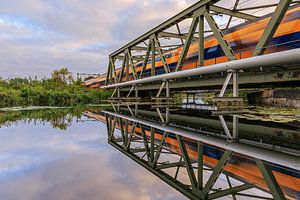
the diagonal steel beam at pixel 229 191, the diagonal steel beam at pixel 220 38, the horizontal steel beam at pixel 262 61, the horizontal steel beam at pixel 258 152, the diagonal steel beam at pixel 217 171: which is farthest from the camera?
the diagonal steel beam at pixel 220 38

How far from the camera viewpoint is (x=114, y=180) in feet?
12.9

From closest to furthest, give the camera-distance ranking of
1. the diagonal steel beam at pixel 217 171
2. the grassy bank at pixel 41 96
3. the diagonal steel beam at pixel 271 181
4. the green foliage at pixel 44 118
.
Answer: the diagonal steel beam at pixel 271 181 < the diagonal steel beam at pixel 217 171 < the green foliage at pixel 44 118 < the grassy bank at pixel 41 96

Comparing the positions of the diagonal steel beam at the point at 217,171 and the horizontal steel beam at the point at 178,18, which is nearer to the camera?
the diagonal steel beam at the point at 217,171

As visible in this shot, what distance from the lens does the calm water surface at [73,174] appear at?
3.38m

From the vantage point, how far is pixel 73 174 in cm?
427

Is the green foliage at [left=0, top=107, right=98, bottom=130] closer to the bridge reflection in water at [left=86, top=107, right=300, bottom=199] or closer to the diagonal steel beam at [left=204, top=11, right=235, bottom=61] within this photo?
the bridge reflection in water at [left=86, top=107, right=300, bottom=199]

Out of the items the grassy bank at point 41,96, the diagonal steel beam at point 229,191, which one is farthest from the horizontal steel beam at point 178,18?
the grassy bank at point 41,96

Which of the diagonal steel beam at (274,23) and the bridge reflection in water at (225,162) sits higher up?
the diagonal steel beam at (274,23)

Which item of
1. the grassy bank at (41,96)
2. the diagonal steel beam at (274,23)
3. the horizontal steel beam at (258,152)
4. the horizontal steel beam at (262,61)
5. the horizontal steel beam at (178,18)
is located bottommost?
the horizontal steel beam at (258,152)

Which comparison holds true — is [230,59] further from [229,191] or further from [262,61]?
[229,191]

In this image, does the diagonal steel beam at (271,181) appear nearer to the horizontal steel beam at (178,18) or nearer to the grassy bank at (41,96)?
the horizontal steel beam at (178,18)

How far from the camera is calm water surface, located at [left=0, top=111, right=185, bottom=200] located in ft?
11.1

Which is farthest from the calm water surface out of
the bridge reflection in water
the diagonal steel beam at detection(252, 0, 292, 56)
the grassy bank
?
the grassy bank

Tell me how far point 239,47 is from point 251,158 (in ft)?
32.8
